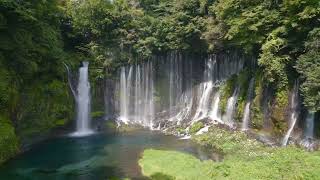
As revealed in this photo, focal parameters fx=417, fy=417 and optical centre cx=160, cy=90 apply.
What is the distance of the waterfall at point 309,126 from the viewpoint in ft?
95.3

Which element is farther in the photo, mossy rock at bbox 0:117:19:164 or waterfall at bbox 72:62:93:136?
waterfall at bbox 72:62:93:136

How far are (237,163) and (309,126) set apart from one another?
342 inches

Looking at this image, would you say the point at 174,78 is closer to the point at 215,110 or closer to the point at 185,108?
the point at 185,108

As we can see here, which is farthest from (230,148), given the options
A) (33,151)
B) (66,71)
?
(66,71)

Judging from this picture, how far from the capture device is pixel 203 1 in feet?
131

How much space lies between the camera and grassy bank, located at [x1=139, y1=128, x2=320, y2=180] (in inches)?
819

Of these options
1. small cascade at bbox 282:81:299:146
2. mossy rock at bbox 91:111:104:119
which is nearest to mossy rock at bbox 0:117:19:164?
mossy rock at bbox 91:111:104:119

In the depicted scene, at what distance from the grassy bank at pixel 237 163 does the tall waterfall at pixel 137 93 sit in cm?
1163

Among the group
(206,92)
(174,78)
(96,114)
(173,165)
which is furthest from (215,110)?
(173,165)

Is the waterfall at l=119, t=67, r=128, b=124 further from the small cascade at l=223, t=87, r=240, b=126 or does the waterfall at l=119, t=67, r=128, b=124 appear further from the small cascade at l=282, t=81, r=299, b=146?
the small cascade at l=282, t=81, r=299, b=146

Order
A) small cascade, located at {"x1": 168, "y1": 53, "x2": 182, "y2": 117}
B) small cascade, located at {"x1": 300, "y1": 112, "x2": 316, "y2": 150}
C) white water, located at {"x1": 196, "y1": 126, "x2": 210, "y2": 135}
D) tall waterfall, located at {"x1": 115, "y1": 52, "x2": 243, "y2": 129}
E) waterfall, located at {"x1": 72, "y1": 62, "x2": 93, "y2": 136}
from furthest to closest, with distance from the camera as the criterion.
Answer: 1. small cascade, located at {"x1": 168, "y1": 53, "x2": 182, "y2": 117}
2. tall waterfall, located at {"x1": 115, "y1": 52, "x2": 243, "y2": 129}
3. waterfall, located at {"x1": 72, "y1": 62, "x2": 93, "y2": 136}
4. white water, located at {"x1": 196, "y1": 126, "x2": 210, "y2": 135}
5. small cascade, located at {"x1": 300, "y1": 112, "x2": 316, "y2": 150}

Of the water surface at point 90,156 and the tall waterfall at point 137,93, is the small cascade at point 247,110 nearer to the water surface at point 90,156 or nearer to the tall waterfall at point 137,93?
the water surface at point 90,156

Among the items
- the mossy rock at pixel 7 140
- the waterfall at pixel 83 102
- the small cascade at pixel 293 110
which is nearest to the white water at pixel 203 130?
the small cascade at pixel 293 110

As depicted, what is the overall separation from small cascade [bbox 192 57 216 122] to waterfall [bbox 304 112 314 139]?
40.7 ft
